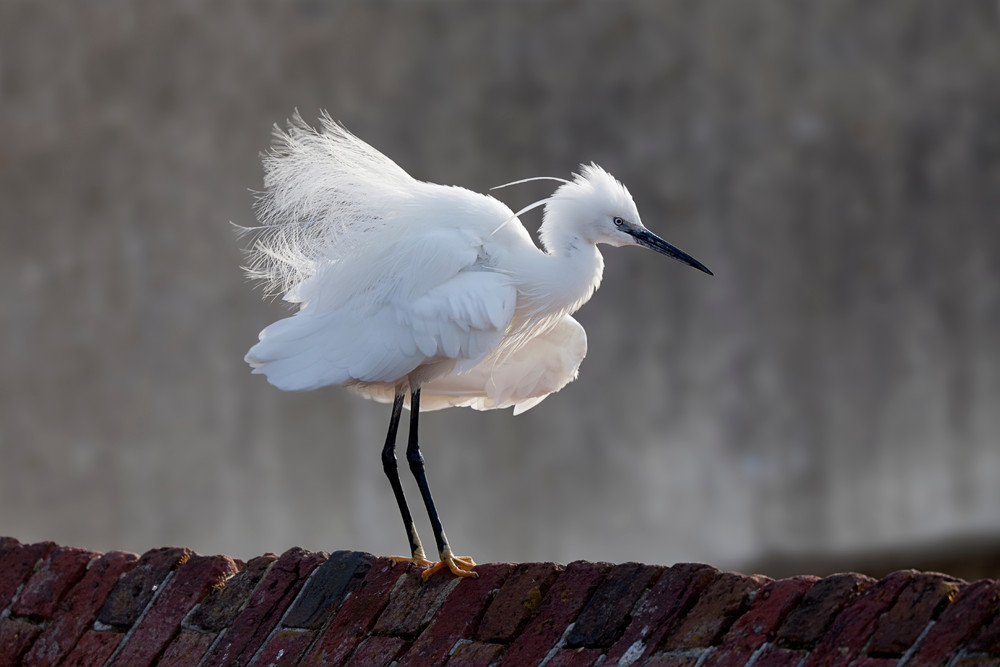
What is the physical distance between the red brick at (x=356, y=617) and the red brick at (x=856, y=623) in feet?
2.65

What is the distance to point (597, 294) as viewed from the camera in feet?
19.7

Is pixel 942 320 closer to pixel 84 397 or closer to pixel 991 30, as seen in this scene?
pixel 991 30

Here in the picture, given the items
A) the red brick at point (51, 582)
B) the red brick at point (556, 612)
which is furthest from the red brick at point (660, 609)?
the red brick at point (51, 582)

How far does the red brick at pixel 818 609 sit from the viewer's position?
1.61 metres

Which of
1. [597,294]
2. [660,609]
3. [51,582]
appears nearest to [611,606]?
[660,609]

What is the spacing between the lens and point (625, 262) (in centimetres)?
606

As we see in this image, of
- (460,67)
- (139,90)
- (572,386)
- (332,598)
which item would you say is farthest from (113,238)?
(332,598)

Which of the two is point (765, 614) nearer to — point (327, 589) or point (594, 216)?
point (327, 589)

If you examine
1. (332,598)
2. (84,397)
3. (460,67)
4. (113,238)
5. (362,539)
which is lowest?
(332,598)

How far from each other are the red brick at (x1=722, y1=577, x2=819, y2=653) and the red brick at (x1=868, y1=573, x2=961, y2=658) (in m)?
0.13

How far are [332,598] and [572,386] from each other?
3989 millimetres

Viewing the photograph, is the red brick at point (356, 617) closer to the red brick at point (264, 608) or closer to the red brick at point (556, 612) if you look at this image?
the red brick at point (264, 608)

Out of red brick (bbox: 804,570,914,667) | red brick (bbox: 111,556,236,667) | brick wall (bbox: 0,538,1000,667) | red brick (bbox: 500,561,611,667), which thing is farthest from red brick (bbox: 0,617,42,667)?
red brick (bbox: 804,570,914,667)

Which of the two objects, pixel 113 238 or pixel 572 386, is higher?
pixel 113 238
